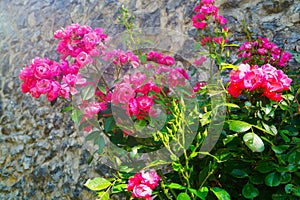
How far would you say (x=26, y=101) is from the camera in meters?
2.45

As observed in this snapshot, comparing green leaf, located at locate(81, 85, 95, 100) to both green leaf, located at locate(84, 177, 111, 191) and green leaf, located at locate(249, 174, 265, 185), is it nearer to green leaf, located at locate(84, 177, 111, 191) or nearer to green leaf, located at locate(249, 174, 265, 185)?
green leaf, located at locate(84, 177, 111, 191)

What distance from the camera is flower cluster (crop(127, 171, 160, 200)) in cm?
85

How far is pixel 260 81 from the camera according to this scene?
31.6 inches

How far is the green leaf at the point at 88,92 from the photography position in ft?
3.28

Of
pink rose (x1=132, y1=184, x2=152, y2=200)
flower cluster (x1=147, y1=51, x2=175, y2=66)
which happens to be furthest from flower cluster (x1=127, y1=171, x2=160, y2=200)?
flower cluster (x1=147, y1=51, x2=175, y2=66)

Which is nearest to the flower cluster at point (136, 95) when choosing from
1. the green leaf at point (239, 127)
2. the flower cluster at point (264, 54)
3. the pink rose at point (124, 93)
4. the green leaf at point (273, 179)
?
the pink rose at point (124, 93)

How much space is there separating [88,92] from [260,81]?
1.66 feet

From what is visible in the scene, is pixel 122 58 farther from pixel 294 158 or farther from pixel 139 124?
pixel 294 158

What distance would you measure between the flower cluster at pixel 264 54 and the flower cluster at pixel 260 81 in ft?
1.27

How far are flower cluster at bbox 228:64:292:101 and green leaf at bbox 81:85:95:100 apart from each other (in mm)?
428

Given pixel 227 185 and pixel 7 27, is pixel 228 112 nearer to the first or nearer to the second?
pixel 227 185

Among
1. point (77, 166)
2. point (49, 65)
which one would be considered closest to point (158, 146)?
point (49, 65)

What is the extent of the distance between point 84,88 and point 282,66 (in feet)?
2.38

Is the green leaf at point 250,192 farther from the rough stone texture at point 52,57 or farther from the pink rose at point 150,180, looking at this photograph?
the rough stone texture at point 52,57
